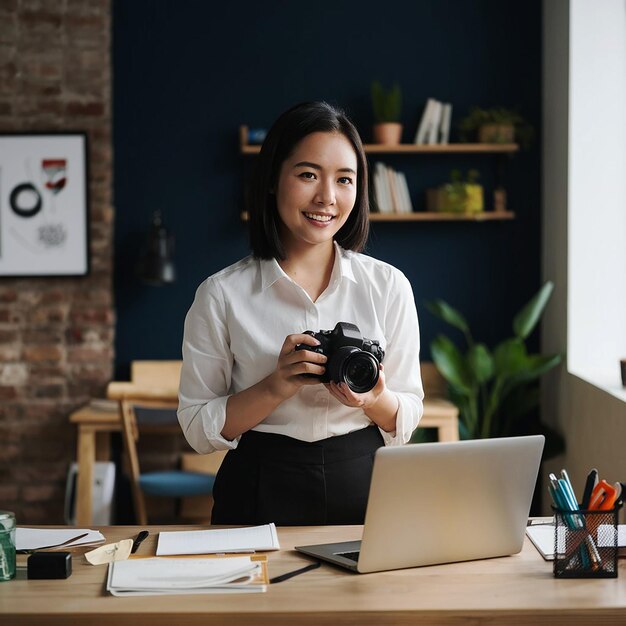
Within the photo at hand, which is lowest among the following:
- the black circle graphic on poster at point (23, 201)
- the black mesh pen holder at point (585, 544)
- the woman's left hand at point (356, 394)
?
the black mesh pen holder at point (585, 544)

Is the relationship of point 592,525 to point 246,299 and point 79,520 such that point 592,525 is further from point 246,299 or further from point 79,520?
point 79,520

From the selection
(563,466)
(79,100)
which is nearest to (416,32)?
(79,100)

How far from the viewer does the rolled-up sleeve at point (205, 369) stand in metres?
1.82

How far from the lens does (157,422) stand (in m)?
3.99

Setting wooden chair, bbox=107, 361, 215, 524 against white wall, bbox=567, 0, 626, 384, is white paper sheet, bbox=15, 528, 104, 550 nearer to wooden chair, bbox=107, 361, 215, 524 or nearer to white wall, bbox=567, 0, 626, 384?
wooden chair, bbox=107, 361, 215, 524

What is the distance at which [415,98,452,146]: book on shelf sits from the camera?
4.29m

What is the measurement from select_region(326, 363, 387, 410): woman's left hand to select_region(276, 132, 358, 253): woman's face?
0.31 m

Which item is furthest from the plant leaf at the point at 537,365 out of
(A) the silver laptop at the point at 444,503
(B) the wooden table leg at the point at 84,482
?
(A) the silver laptop at the point at 444,503

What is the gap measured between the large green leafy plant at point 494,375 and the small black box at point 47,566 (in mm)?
2756

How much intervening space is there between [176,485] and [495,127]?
215 centimetres

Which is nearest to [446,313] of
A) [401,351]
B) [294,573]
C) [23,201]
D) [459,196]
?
[459,196]

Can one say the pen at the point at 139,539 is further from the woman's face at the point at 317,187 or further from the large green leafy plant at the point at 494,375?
the large green leafy plant at the point at 494,375

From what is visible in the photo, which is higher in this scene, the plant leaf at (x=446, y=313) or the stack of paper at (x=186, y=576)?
the plant leaf at (x=446, y=313)

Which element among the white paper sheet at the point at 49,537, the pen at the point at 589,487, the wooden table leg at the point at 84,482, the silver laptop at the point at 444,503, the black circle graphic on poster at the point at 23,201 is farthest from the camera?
the black circle graphic on poster at the point at 23,201
